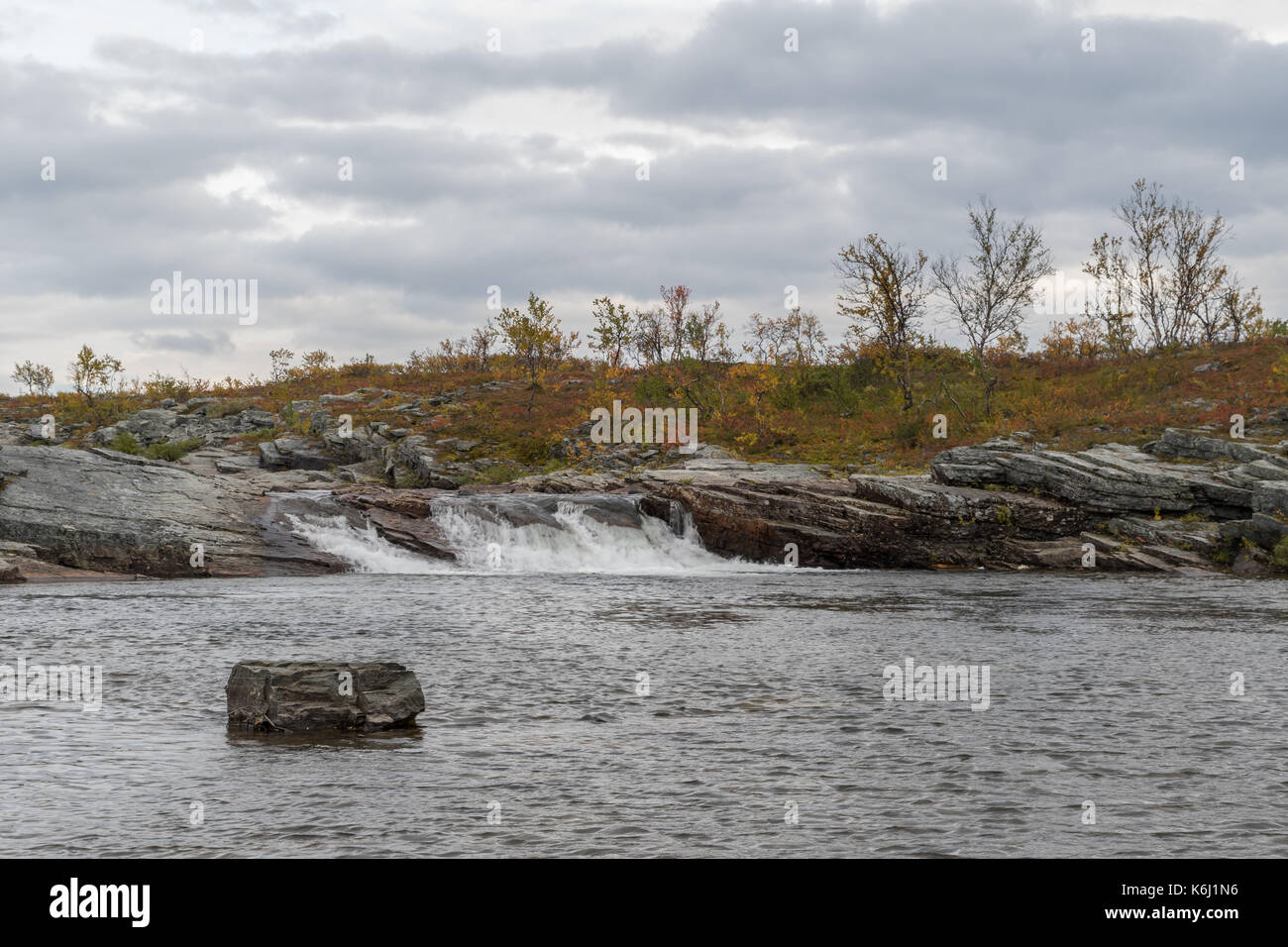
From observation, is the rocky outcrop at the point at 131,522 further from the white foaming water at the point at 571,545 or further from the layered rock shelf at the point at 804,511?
the white foaming water at the point at 571,545

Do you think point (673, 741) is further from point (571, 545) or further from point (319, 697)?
point (571, 545)

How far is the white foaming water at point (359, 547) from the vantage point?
39906mm

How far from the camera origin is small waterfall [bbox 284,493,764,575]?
40.6 metres

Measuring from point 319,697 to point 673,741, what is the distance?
4.43 meters

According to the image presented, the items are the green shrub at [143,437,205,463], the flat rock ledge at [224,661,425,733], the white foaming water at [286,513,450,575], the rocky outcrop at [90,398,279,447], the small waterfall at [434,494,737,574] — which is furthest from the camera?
the rocky outcrop at [90,398,279,447]

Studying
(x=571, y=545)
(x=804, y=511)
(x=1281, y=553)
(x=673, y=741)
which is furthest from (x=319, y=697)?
(x=1281, y=553)

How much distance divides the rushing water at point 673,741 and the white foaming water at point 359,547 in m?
13.6

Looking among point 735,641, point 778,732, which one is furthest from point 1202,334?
point 778,732

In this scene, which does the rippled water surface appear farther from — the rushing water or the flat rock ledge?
the flat rock ledge

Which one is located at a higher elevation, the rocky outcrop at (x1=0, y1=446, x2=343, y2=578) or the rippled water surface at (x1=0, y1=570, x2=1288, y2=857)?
the rocky outcrop at (x1=0, y1=446, x2=343, y2=578)

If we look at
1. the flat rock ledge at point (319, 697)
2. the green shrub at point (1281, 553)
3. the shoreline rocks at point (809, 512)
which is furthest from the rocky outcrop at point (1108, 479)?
the flat rock ledge at point (319, 697)

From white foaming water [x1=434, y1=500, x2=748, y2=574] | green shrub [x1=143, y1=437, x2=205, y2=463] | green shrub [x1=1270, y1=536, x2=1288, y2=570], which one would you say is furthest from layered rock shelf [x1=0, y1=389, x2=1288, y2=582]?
green shrub [x1=143, y1=437, x2=205, y2=463]

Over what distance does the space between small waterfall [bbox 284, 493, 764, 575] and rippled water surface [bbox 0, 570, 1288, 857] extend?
639 inches
